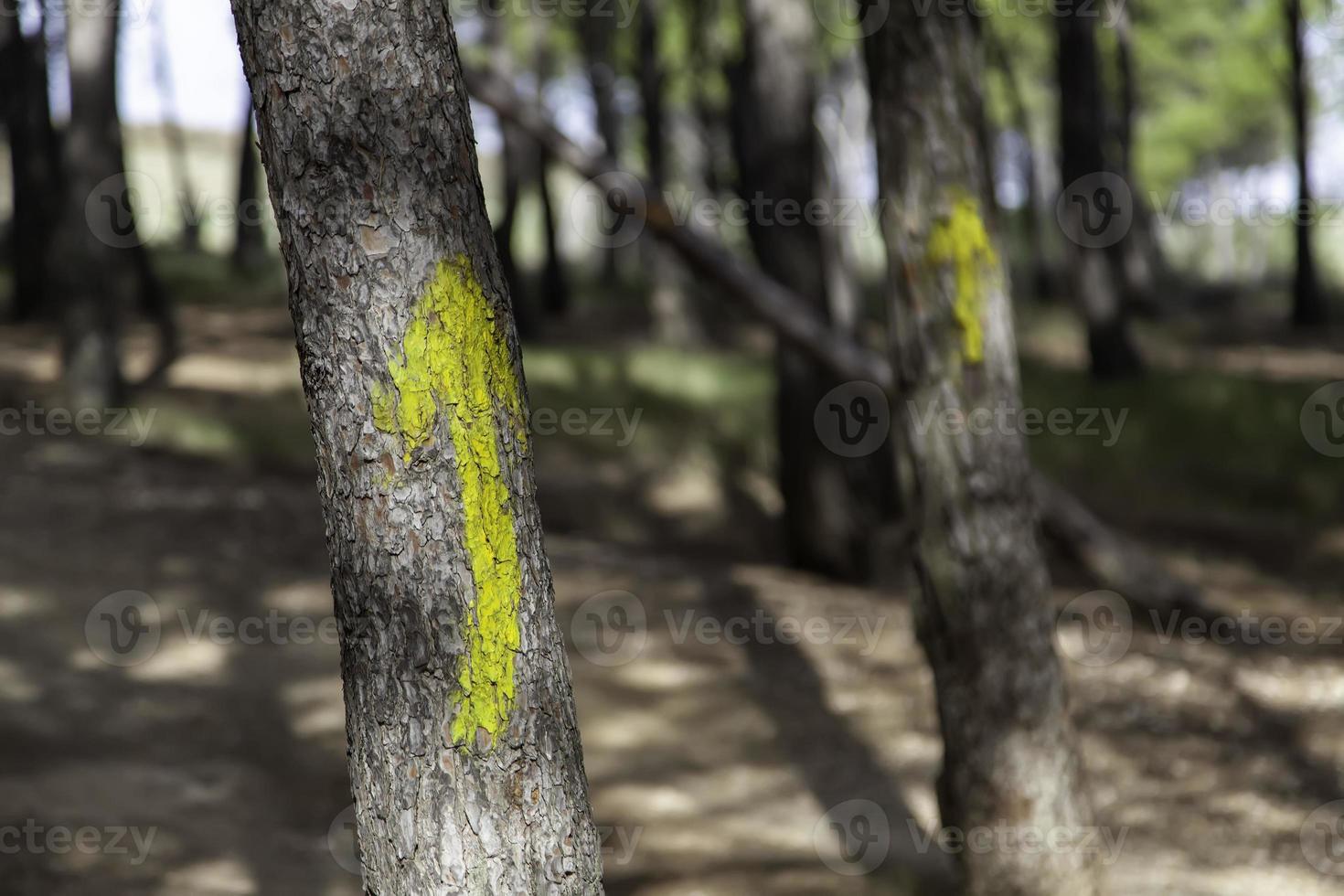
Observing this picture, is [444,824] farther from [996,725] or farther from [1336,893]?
[1336,893]

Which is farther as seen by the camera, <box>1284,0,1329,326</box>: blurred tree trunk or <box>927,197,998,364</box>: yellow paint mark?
<box>1284,0,1329,326</box>: blurred tree trunk

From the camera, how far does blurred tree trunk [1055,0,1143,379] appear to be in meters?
12.1

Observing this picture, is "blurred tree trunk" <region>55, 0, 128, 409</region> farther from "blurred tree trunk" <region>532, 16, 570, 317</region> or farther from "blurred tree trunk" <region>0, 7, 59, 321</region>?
"blurred tree trunk" <region>532, 16, 570, 317</region>

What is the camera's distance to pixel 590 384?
35.3 feet

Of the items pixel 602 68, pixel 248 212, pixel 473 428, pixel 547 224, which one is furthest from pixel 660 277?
pixel 473 428

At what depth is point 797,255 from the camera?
757 cm

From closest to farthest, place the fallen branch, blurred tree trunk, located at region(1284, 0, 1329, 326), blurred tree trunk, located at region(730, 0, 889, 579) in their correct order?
the fallen branch < blurred tree trunk, located at region(730, 0, 889, 579) < blurred tree trunk, located at region(1284, 0, 1329, 326)

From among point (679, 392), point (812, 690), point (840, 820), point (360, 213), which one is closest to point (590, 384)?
point (679, 392)

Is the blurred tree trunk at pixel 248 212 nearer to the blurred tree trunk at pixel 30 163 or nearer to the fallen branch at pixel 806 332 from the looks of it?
the blurred tree trunk at pixel 30 163

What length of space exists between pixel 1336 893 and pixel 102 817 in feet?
14.9

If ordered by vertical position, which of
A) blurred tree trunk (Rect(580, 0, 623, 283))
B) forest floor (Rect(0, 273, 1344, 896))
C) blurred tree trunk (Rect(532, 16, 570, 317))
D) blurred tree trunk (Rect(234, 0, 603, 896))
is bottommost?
forest floor (Rect(0, 273, 1344, 896))

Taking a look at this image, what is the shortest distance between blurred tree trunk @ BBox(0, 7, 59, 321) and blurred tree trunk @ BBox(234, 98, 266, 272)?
6.69 ft

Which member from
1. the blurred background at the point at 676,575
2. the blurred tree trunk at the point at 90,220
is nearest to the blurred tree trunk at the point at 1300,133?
the blurred background at the point at 676,575

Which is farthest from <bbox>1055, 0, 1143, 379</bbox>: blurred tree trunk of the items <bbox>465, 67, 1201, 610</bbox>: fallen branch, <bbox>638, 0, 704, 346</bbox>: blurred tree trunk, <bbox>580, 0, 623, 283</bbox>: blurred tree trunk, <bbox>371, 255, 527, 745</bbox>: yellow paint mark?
<bbox>371, 255, 527, 745</bbox>: yellow paint mark
